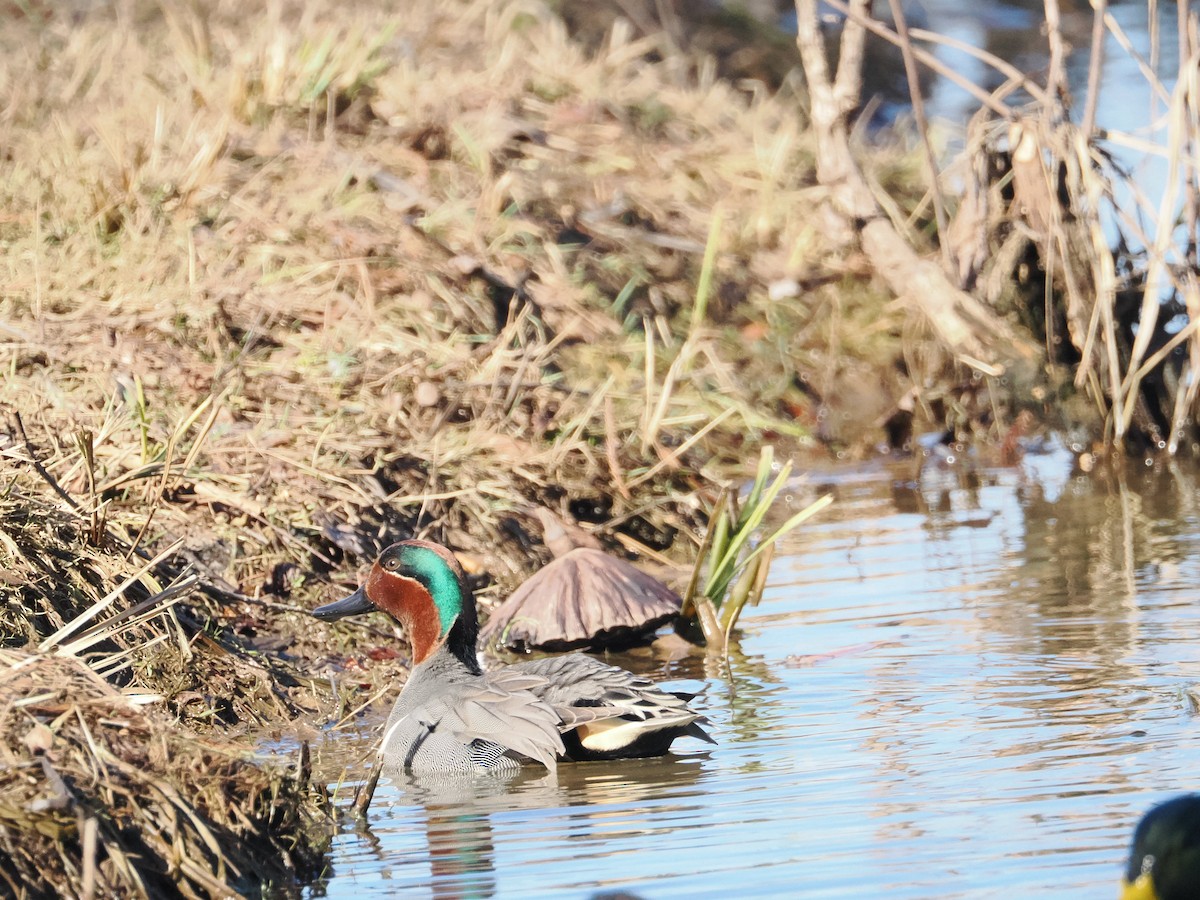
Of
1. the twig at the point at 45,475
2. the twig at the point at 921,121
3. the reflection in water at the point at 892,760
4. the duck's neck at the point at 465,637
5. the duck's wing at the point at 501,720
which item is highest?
Answer: the twig at the point at 921,121

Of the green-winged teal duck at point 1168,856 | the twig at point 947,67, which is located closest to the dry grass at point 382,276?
the twig at point 947,67

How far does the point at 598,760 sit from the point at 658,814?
651 mm

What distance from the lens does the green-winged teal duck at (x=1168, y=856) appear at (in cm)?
275

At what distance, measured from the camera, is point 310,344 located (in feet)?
23.3

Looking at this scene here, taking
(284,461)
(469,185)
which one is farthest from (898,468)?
(284,461)

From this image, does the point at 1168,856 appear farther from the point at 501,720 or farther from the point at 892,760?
the point at 501,720

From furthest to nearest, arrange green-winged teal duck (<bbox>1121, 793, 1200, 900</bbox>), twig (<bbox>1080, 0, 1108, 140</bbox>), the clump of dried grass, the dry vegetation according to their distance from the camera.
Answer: twig (<bbox>1080, 0, 1108, 140</bbox>) < the dry vegetation < the clump of dried grass < green-winged teal duck (<bbox>1121, 793, 1200, 900</bbox>)

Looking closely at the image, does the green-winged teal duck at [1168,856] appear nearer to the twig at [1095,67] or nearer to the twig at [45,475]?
the twig at [45,475]

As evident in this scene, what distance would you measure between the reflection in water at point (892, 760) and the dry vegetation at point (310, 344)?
0.54 meters

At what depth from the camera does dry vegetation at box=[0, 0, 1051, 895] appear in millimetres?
3830

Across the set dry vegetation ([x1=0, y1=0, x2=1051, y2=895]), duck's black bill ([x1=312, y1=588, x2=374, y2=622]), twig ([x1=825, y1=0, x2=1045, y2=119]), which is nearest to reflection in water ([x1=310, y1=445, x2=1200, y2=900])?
dry vegetation ([x1=0, y1=0, x2=1051, y2=895])

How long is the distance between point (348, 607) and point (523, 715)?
1.06 meters

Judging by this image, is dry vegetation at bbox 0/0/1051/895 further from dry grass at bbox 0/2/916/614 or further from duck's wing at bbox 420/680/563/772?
duck's wing at bbox 420/680/563/772

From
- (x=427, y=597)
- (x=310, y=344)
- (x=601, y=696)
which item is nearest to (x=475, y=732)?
(x=601, y=696)
